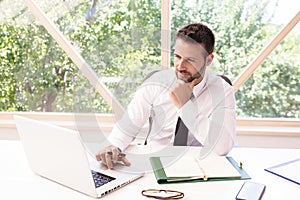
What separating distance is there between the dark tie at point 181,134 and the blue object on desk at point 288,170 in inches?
20.3

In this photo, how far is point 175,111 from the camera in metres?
2.05

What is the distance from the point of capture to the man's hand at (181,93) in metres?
1.97

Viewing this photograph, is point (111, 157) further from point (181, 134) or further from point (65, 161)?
point (181, 134)

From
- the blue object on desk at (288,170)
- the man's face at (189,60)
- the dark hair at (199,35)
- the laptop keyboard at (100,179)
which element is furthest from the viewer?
the dark hair at (199,35)

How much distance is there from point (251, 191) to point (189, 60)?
81 cm

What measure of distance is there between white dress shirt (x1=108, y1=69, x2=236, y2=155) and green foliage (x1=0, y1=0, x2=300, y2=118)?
0.98 metres

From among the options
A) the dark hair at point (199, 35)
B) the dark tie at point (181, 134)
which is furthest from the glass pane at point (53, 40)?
the dark tie at point (181, 134)

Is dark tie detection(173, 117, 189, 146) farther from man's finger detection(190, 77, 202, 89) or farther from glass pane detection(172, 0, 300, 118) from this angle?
glass pane detection(172, 0, 300, 118)

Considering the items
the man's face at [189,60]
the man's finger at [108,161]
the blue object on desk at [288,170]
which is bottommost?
the blue object on desk at [288,170]

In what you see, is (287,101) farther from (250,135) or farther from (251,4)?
(251,4)

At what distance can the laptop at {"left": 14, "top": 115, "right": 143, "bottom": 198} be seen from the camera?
1274 millimetres

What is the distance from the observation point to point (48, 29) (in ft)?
10.1

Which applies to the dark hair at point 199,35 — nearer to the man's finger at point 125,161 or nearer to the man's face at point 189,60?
the man's face at point 189,60

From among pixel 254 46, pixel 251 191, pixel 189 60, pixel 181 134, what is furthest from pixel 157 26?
pixel 251 191
